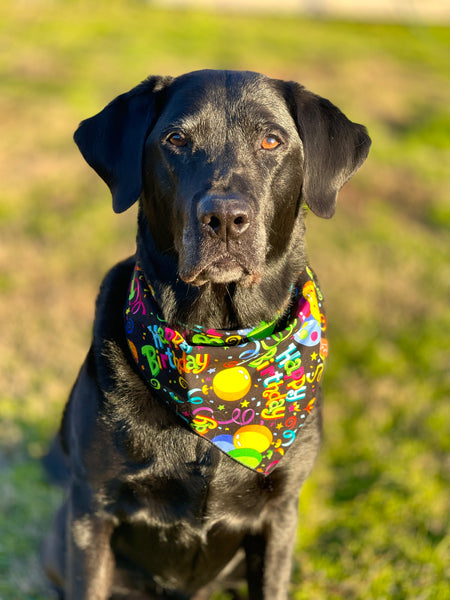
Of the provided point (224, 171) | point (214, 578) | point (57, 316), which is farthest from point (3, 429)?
point (224, 171)

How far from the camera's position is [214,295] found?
2.41m

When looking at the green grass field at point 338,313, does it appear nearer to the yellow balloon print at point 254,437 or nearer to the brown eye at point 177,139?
the yellow balloon print at point 254,437

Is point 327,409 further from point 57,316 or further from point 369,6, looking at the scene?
point 369,6

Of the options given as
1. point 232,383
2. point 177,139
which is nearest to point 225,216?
point 177,139

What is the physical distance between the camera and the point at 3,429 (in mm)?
4035

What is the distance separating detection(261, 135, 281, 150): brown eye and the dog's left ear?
Result: 137 millimetres

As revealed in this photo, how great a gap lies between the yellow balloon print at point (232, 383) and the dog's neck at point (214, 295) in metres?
0.18

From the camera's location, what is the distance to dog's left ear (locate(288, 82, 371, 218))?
242 centimetres

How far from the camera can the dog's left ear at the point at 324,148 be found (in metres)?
2.42

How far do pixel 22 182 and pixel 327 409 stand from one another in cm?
543

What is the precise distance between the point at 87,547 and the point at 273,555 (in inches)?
27.6

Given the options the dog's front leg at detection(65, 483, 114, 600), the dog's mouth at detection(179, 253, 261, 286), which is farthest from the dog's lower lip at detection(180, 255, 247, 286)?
the dog's front leg at detection(65, 483, 114, 600)

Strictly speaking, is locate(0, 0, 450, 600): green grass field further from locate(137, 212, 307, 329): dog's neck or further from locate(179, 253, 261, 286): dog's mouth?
locate(179, 253, 261, 286): dog's mouth

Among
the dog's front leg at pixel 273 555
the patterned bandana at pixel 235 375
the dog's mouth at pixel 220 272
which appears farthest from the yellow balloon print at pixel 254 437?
the dog's mouth at pixel 220 272
